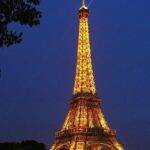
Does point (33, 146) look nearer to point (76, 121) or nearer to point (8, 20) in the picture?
point (8, 20)

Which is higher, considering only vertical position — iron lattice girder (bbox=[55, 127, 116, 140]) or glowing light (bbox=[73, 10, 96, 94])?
glowing light (bbox=[73, 10, 96, 94])

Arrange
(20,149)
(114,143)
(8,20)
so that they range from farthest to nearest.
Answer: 1. (114,143)
2. (20,149)
3. (8,20)

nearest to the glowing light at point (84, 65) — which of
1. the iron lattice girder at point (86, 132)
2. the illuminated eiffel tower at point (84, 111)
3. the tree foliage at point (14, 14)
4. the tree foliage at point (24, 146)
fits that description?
the illuminated eiffel tower at point (84, 111)

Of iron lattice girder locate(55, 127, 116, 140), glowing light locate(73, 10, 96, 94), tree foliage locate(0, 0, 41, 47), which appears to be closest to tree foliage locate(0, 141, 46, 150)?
tree foliage locate(0, 0, 41, 47)

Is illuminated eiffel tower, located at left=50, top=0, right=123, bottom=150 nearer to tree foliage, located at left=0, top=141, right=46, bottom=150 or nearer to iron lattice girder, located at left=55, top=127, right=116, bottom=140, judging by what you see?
iron lattice girder, located at left=55, top=127, right=116, bottom=140

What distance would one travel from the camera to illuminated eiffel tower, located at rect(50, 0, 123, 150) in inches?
3351

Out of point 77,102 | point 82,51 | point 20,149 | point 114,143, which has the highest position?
point 82,51

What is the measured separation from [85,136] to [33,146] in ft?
163

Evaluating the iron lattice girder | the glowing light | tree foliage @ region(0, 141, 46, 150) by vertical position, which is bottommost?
tree foliage @ region(0, 141, 46, 150)

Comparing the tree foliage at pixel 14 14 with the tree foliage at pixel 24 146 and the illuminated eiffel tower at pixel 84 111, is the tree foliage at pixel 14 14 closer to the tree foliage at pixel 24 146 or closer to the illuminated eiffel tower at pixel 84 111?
the tree foliage at pixel 24 146

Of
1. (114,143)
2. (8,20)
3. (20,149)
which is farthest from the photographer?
(114,143)

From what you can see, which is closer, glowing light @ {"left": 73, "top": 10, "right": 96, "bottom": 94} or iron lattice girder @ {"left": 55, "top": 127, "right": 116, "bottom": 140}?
iron lattice girder @ {"left": 55, "top": 127, "right": 116, "bottom": 140}

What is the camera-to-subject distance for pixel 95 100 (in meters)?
88.0

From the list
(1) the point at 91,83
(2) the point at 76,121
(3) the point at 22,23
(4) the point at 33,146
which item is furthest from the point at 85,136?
(3) the point at 22,23
